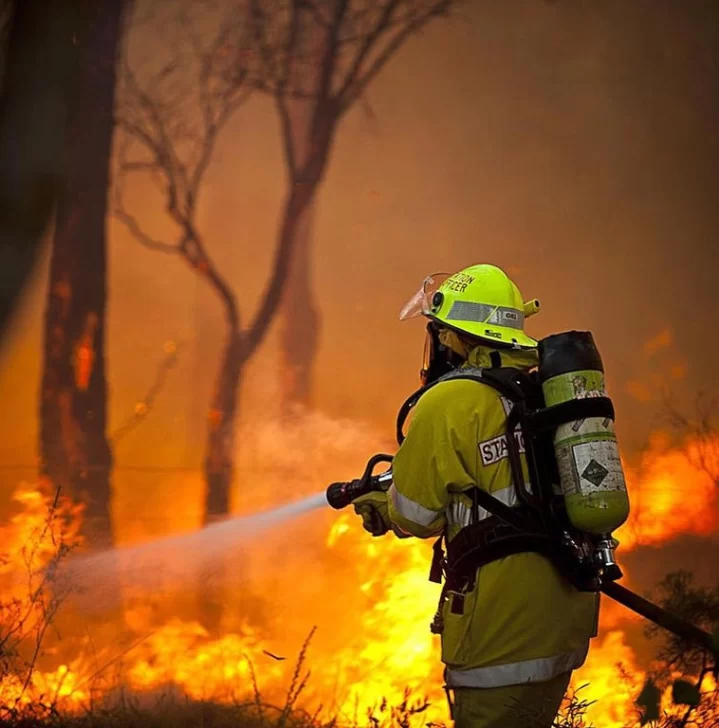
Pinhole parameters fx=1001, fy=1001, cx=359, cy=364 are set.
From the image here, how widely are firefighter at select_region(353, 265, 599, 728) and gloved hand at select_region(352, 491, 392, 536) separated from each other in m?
0.22

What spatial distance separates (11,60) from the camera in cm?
495

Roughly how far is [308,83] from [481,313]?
229 cm

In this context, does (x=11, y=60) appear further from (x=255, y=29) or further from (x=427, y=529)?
(x=427, y=529)

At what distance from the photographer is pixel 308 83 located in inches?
195

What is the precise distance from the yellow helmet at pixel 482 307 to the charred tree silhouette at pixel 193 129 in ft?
6.07

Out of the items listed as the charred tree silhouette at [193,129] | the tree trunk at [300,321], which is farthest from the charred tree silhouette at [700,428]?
the charred tree silhouette at [193,129]

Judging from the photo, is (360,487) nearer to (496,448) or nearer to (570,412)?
(496,448)

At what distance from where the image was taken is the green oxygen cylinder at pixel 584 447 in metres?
2.75

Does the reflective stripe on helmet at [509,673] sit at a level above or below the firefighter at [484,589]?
below

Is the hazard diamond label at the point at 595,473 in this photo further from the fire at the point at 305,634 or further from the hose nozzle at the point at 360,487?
the fire at the point at 305,634

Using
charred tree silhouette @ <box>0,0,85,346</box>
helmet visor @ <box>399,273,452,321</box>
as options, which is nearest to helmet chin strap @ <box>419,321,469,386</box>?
helmet visor @ <box>399,273,452,321</box>

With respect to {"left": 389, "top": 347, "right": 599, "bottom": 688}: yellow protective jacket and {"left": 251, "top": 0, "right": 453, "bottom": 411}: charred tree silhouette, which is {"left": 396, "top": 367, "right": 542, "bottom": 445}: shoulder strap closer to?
{"left": 389, "top": 347, "right": 599, "bottom": 688}: yellow protective jacket

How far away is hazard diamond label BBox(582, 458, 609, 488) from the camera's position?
2750 millimetres

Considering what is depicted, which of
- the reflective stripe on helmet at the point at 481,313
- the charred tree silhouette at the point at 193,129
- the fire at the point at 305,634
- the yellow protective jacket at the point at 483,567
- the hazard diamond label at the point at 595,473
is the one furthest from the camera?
the charred tree silhouette at the point at 193,129
